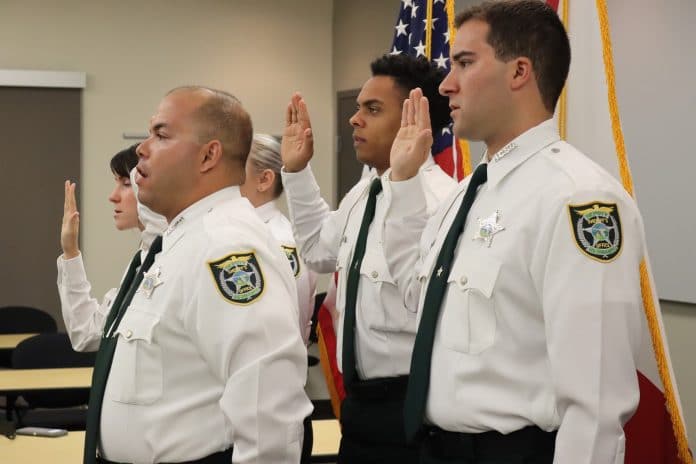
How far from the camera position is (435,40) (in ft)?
12.1

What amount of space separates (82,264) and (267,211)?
0.85 m

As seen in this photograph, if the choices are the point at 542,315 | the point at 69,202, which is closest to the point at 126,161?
the point at 69,202

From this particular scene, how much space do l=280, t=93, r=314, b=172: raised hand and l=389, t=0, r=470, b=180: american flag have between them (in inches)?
24.6

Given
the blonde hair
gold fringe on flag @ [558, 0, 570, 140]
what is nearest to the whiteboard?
gold fringe on flag @ [558, 0, 570, 140]

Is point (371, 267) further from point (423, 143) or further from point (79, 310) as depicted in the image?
point (79, 310)

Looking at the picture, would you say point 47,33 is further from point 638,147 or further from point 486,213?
point 486,213

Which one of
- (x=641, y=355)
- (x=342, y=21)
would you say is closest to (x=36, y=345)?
(x=641, y=355)

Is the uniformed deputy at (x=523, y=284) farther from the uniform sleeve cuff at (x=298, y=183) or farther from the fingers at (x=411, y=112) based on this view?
the uniform sleeve cuff at (x=298, y=183)

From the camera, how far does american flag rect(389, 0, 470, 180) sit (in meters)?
3.37

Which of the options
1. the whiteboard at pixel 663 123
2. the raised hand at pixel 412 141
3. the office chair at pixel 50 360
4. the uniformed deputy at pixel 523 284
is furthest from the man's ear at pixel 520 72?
the office chair at pixel 50 360

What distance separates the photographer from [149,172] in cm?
201

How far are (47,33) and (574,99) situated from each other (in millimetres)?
5715

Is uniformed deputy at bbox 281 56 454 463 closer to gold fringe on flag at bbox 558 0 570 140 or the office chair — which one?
gold fringe on flag at bbox 558 0 570 140

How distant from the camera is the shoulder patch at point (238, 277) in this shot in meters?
1.79
